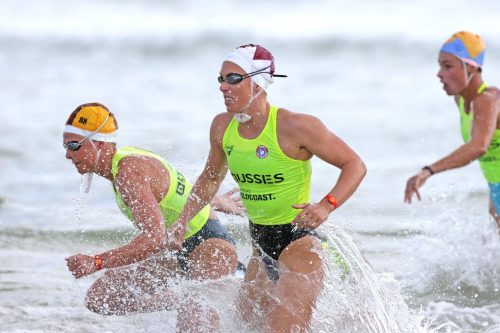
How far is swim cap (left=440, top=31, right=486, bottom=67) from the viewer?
340 inches

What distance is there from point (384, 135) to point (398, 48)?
1063 centimetres

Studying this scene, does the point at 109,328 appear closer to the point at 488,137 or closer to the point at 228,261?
the point at 228,261

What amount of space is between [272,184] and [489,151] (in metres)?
3.29

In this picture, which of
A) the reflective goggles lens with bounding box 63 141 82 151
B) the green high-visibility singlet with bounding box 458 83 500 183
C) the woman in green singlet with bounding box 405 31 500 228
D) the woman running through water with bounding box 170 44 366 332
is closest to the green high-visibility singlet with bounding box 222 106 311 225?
the woman running through water with bounding box 170 44 366 332

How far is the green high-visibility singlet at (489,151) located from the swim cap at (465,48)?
0.44 m

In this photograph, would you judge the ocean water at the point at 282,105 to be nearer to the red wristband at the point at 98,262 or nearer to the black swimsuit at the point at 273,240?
the black swimsuit at the point at 273,240

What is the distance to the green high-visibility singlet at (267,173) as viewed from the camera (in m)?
6.45

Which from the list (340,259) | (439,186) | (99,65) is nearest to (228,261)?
(340,259)

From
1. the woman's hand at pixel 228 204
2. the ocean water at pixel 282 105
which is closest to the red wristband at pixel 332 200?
the ocean water at pixel 282 105

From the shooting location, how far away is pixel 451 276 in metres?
9.73

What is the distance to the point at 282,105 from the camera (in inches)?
789

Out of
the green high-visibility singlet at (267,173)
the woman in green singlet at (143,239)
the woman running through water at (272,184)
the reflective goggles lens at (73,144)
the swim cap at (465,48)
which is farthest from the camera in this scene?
the swim cap at (465,48)

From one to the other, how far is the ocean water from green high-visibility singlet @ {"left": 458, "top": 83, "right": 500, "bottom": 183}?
88 cm

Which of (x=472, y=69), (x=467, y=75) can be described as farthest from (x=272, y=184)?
(x=472, y=69)
